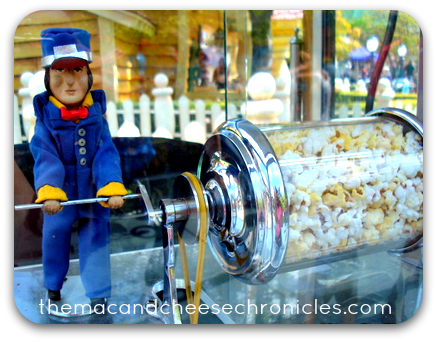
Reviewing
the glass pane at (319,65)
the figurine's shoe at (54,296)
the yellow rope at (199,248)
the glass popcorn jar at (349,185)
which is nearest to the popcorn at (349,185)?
the glass popcorn jar at (349,185)

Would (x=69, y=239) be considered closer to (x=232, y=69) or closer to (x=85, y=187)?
(x=85, y=187)

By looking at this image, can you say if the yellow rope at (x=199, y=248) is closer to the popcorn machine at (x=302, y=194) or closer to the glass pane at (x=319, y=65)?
the popcorn machine at (x=302, y=194)

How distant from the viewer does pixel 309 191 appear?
0.65 m

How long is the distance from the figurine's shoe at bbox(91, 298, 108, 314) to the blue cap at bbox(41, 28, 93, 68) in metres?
0.33

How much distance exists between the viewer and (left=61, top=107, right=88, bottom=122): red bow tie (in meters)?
0.57

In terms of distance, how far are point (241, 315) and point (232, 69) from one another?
1.73 ft

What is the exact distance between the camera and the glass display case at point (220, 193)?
0.60 m

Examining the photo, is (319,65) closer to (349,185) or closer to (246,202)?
(349,185)

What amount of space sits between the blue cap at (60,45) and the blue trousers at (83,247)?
0.20 m

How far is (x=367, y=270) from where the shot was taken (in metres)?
0.81

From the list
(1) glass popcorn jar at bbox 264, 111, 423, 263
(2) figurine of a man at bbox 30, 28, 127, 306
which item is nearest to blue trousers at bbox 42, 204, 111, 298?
(2) figurine of a man at bbox 30, 28, 127, 306

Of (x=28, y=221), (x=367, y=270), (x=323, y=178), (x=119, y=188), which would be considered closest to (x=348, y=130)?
(x=323, y=178)

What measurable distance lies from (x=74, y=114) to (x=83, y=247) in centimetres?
19

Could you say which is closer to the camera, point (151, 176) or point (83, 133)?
point (83, 133)
